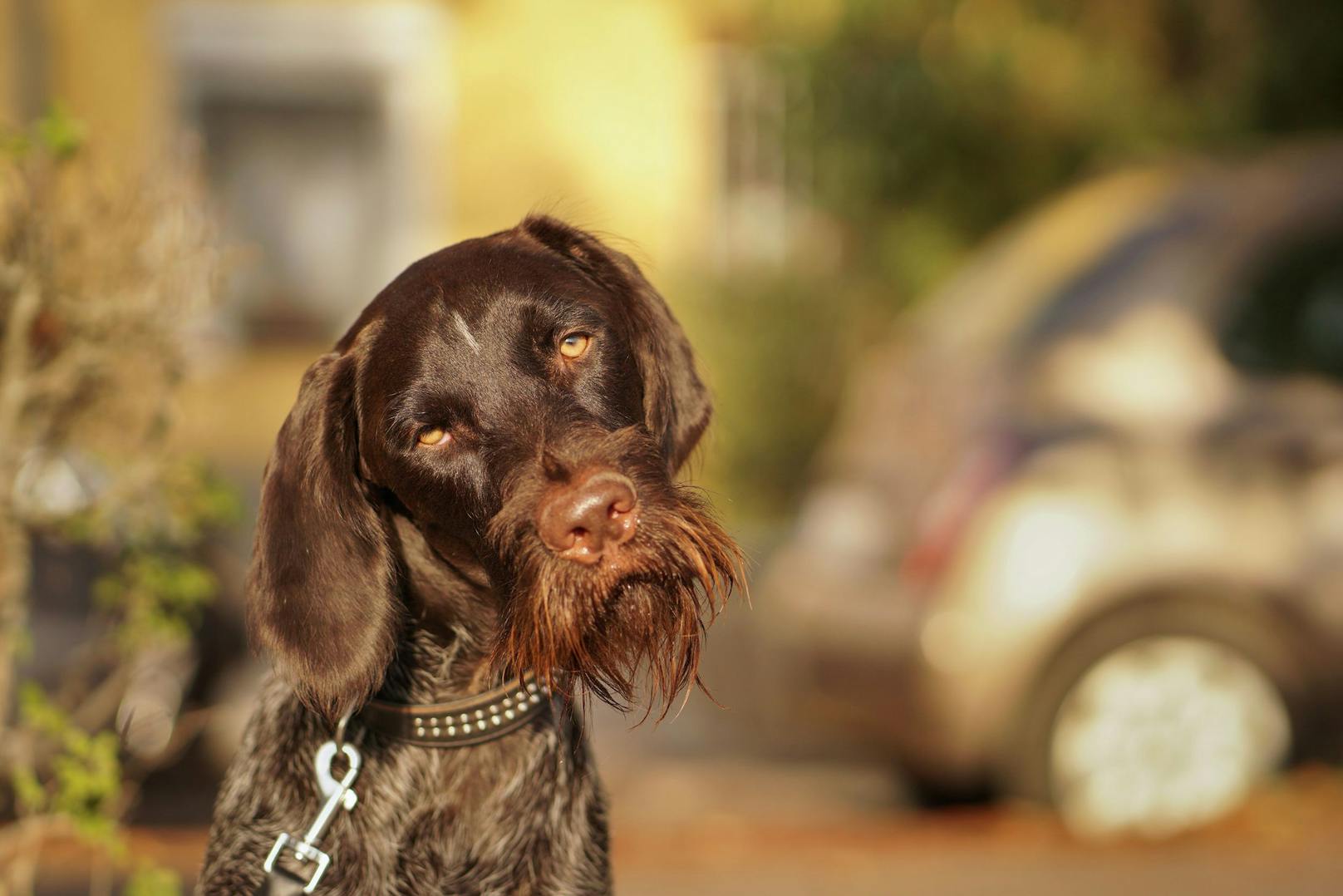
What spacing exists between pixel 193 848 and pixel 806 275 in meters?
8.25

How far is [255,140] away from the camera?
1387 cm

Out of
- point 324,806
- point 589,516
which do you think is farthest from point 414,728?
point 589,516

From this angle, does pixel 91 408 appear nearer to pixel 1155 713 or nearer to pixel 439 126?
pixel 1155 713

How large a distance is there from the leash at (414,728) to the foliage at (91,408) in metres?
0.96

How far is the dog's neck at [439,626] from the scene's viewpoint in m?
3.12

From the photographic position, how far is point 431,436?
2939mm

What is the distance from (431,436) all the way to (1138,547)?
12.1 ft

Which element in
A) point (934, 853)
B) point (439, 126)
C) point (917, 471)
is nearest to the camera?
point (934, 853)

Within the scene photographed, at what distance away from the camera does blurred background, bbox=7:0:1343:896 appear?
414cm

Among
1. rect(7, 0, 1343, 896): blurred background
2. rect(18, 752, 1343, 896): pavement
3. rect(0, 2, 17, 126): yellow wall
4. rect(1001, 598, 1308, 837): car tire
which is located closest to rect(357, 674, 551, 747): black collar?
rect(7, 0, 1343, 896): blurred background

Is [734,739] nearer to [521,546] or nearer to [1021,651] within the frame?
[1021,651]

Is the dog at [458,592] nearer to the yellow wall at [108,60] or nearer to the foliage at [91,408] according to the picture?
the foliage at [91,408]

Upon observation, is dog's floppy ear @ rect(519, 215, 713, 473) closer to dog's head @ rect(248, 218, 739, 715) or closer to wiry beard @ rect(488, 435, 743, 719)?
dog's head @ rect(248, 218, 739, 715)

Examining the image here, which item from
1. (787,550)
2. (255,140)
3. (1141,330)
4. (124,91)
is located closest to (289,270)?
(255,140)
